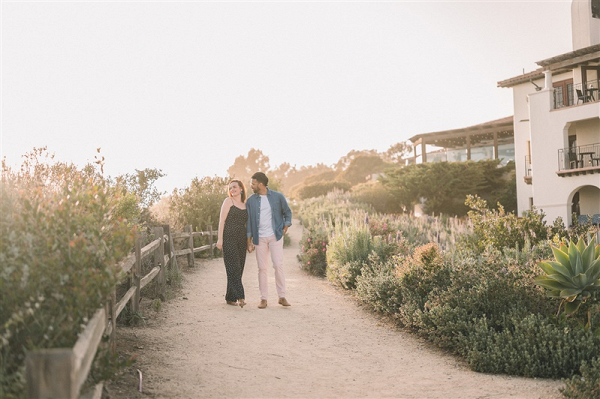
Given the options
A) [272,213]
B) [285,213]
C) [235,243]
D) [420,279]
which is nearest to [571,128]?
[420,279]

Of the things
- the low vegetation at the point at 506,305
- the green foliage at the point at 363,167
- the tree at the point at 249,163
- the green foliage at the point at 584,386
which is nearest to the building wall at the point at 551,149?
the low vegetation at the point at 506,305

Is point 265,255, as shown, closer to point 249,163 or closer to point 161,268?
point 161,268

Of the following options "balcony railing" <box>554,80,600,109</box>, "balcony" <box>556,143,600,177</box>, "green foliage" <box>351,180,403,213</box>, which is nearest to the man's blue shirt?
"balcony" <box>556,143,600,177</box>

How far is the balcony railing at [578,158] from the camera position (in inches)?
968

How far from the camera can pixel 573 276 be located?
22.4 ft

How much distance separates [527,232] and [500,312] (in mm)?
5428

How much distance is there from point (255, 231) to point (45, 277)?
595cm

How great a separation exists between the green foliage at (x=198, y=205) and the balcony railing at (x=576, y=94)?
16.1m

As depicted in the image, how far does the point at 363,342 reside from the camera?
24.3 feet

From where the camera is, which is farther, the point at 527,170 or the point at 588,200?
the point at 527,170

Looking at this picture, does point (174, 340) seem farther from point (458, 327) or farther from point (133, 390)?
point (458, 327)

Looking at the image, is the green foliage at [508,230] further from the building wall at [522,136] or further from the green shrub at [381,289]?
the building wall at [522,136]

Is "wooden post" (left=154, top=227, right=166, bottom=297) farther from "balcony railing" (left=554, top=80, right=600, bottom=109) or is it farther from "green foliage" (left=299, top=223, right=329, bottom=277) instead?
"balcony railing" (left=554, top=80, right=600, bottom=109)

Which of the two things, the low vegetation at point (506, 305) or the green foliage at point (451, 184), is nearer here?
the low vegetation at point (506, 305)
